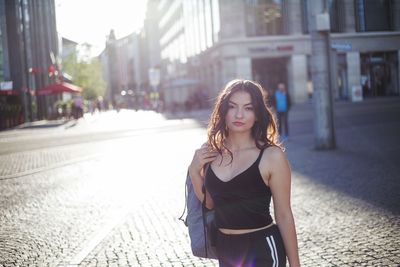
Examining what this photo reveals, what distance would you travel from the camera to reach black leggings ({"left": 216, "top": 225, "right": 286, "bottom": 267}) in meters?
2.55

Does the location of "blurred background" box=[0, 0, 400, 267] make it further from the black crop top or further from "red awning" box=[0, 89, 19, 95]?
the black crop top

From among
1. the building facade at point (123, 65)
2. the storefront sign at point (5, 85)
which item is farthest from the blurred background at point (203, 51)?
the building facade at point (123, 65)

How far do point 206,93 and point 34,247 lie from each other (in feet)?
143

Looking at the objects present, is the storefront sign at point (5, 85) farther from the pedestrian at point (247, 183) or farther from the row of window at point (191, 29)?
the row of window at point (191, 29)

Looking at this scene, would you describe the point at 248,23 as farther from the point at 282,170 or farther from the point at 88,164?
the point at 282,170

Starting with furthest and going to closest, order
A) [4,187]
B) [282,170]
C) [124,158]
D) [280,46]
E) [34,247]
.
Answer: [280,46], [124,158], [4,187], [34,247], [282,170]

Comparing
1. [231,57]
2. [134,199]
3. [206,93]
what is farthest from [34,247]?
[206,93]

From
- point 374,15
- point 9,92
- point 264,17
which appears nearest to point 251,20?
point 264,17

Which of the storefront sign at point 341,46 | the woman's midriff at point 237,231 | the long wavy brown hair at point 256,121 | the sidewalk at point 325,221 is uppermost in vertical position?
the storefront sign at point 341,46

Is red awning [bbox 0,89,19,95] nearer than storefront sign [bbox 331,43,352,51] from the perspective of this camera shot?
Yes

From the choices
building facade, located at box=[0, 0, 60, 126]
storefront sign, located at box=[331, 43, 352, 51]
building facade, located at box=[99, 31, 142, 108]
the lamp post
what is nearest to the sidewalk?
the lamp post

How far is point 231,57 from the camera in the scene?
40688 millimetres

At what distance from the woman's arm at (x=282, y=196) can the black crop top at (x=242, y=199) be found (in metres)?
0.05

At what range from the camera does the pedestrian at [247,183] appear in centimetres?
255
